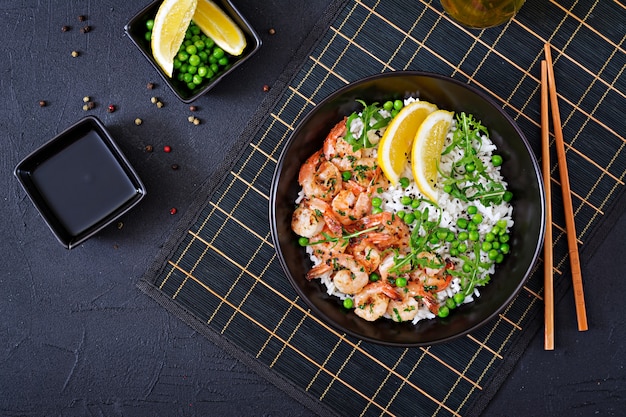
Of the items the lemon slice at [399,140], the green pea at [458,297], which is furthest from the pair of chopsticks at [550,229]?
the lemon slice at [399,140]

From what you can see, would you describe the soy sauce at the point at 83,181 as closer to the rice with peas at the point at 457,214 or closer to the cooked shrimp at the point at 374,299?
the rice with peas at the point at 457,214

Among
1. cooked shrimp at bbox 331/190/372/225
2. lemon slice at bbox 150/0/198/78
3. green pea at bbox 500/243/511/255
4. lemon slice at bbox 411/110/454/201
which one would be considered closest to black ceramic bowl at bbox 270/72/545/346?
green pea at bbox 500/243/511/255

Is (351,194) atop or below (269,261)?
atop

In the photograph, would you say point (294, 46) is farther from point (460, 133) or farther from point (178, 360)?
point (178, 360)

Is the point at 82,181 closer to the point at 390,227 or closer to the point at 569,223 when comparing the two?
the point at 390,227

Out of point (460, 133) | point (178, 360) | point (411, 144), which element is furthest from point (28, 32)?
point (460, 133)

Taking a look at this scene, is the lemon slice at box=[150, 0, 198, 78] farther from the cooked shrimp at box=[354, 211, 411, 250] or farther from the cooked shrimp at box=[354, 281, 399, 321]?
the cooked shrimp at box=[354, 281, 399, 321]
